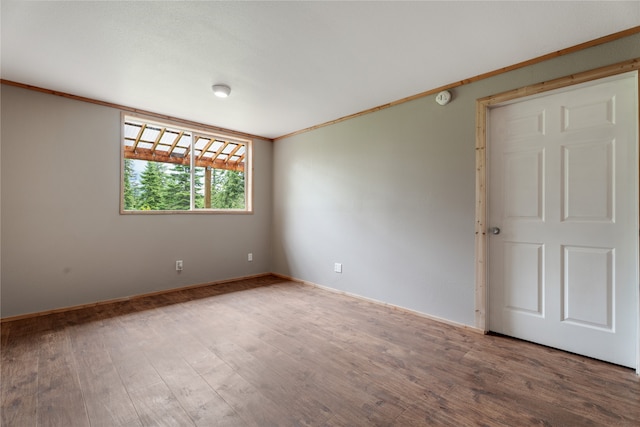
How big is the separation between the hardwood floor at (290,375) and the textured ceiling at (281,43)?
7.79 ft

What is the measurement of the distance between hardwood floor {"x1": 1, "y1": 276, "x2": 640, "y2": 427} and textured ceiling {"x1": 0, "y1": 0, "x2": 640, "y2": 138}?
237 cm

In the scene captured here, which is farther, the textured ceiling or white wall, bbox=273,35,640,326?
white wall, bbox=273,35,640,326

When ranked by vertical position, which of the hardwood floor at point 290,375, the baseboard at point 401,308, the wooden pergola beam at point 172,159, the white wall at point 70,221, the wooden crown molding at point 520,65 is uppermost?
the wooden crown molding at point 520,65

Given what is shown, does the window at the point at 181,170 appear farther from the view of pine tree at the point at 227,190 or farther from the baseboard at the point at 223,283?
the baseboard at the point at 223,283

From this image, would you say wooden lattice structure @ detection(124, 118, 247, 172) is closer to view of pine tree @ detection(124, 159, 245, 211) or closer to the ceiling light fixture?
view of pine tree @ detection(124, 159, 245, 211)

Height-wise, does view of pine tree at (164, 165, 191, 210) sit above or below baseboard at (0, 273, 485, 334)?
above

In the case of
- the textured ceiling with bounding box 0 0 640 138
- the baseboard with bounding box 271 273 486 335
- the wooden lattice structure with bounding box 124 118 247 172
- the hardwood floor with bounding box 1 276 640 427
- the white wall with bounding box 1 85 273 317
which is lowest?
the hardwood floor with bounding box 1 276 640 427

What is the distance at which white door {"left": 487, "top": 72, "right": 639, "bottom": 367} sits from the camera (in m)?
2.03

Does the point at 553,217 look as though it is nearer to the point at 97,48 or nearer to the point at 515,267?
the point at 515,267

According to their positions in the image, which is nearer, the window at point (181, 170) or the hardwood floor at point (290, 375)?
the hardwood floor at point (290, 375)

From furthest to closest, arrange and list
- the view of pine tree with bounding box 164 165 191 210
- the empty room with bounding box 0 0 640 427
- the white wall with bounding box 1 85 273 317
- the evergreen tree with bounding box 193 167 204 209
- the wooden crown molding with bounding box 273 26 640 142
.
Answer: the evergreen tree with bounding box 193 167 204 209
the view of pine tree with bounding box 164 165 191 210
the white wall with bounding box 1 85 273 317
the wooden crown molding with bounding box 273 26 640 142
the empty room with bounding box 0 0 640 427

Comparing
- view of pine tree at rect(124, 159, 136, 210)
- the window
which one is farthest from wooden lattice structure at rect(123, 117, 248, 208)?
view of pine tree at rect(124, 159, 136, 210)

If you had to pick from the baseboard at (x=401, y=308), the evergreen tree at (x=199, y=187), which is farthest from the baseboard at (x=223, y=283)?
the evergreen tree at (x=199, y=187)

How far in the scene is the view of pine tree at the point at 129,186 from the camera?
11.8ft
